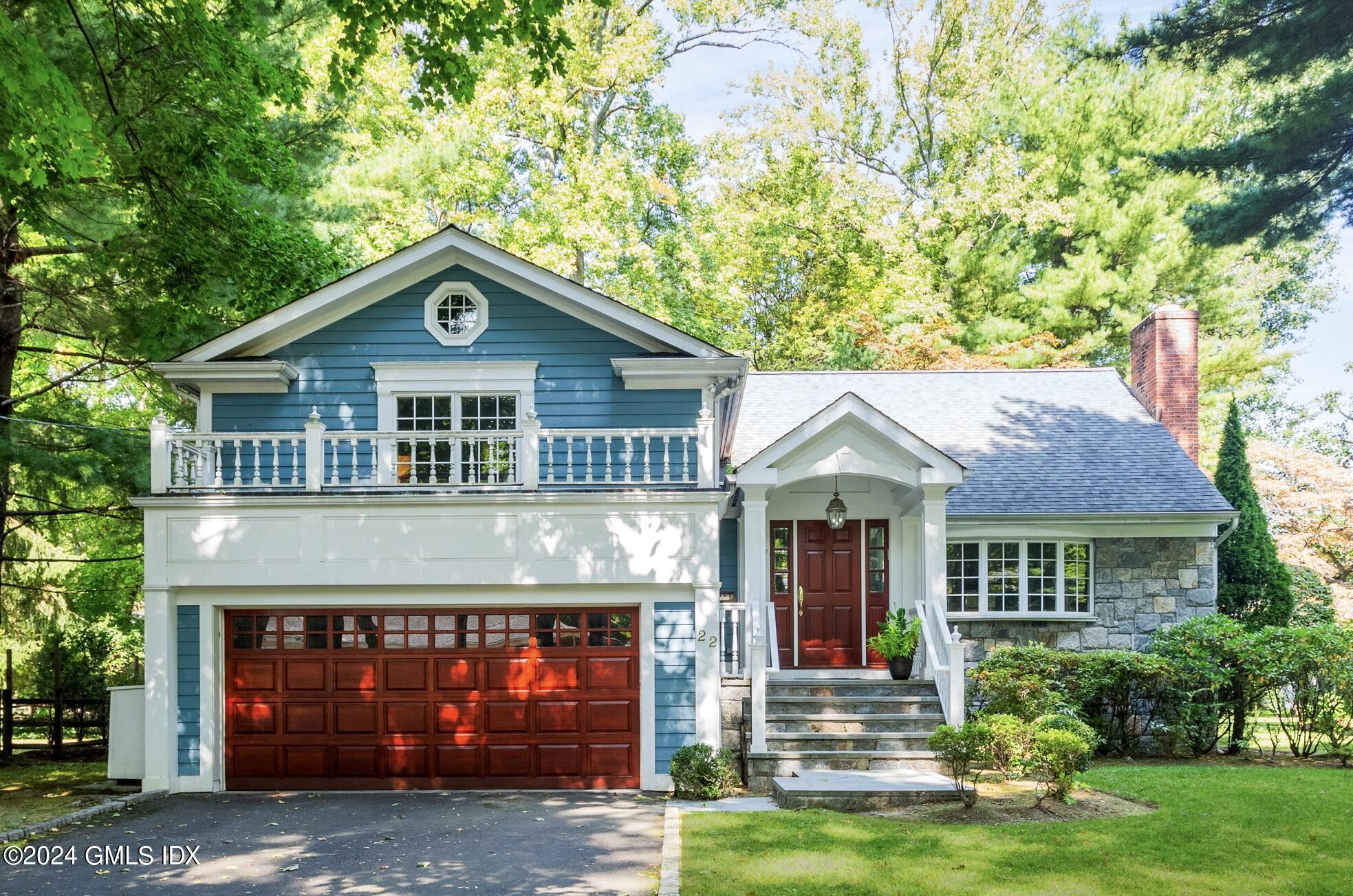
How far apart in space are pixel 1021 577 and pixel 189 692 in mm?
10776

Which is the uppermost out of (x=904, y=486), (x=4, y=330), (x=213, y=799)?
(x=4, y=330)

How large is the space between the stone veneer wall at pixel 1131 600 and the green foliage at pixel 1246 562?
334cm

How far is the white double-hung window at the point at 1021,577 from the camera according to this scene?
50.3ft

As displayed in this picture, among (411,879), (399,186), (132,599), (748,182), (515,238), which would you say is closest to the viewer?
(411,879)

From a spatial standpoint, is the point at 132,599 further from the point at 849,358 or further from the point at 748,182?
the point at 748,182

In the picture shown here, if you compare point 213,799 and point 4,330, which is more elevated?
point 4,330

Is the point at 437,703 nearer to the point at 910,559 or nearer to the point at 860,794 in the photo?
the point at 860,794

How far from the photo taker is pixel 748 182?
1228 inches

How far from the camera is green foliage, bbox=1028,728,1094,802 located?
1009 centimetres

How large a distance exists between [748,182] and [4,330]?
67.5ft

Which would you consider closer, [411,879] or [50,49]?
[411,879]

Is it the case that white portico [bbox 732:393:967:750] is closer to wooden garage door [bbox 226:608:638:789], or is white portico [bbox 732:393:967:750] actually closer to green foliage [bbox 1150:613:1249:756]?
wooden garage door [bbox 226:608:638:789]

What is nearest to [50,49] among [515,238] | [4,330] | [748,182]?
[4,330]

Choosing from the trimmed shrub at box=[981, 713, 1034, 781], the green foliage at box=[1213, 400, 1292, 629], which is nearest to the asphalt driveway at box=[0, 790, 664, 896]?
the trimmed shrub at box=[981, 713, 1034, 781]
